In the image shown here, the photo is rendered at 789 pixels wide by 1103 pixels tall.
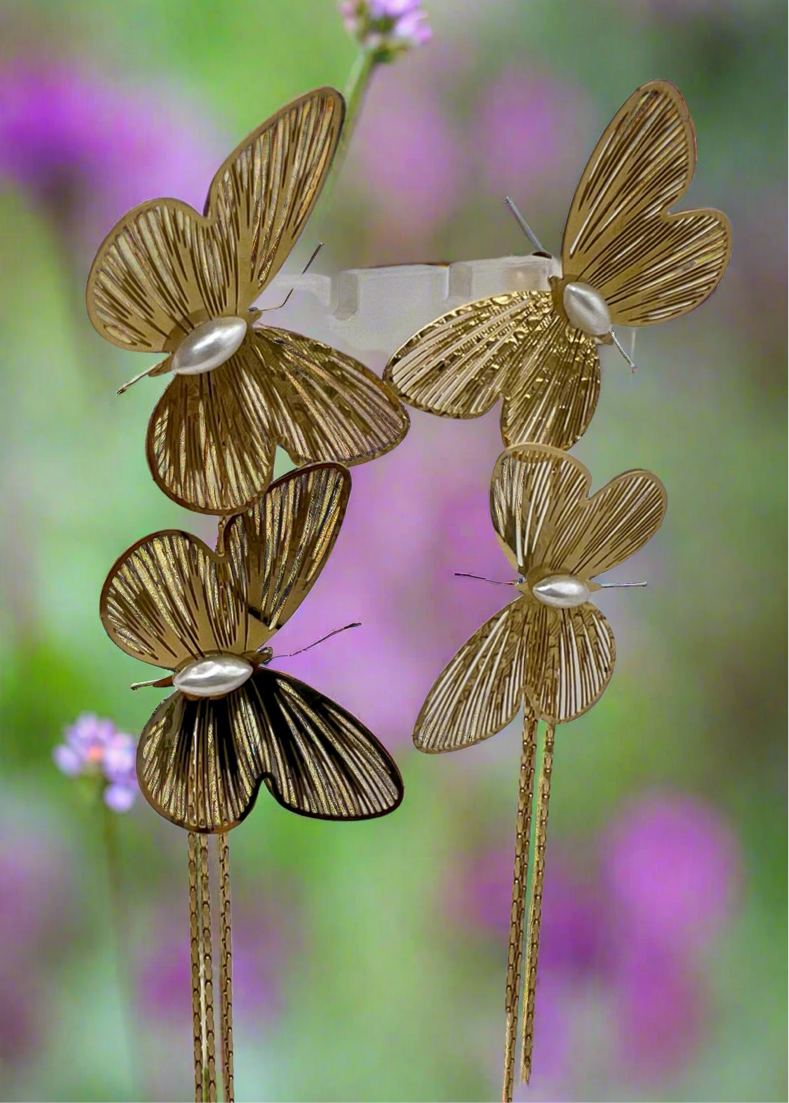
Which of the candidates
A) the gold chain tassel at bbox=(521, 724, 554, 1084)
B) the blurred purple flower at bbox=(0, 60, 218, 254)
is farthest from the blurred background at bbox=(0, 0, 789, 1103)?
the gold chain tassel at bbox=(521, 724, 554, 1084)

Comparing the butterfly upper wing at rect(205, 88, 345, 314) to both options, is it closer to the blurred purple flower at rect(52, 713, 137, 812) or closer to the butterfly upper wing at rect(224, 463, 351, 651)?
the butterfly upper wing at rect(224, 463, 351, 651)

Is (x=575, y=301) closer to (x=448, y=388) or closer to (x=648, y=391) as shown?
(x=448, y=388)

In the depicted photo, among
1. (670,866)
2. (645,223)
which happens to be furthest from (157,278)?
(670,866)

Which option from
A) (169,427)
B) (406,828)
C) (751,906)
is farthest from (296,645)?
(751,906)

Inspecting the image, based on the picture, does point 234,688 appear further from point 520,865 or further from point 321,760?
point 520,865

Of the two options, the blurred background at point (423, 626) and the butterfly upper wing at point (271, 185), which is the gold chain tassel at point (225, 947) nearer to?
the blurred background at point (423, 626)

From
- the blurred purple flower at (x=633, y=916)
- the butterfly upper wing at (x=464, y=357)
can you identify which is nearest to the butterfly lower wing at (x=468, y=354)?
the butterfly upper wing at (x=464, y=357)
